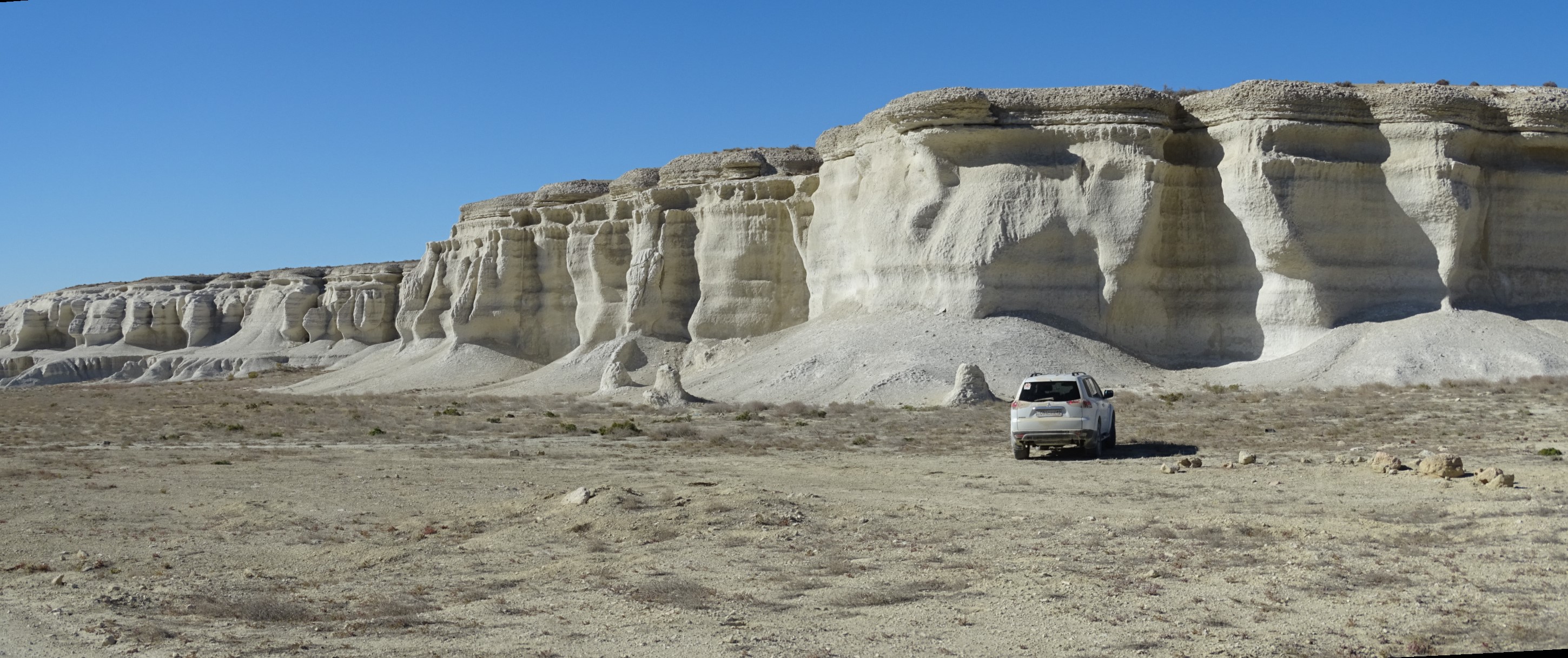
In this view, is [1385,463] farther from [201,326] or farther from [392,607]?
[201,326]

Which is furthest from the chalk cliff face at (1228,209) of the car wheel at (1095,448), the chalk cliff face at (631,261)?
the car wheel at (1095,448)

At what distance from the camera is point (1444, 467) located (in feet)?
46.5

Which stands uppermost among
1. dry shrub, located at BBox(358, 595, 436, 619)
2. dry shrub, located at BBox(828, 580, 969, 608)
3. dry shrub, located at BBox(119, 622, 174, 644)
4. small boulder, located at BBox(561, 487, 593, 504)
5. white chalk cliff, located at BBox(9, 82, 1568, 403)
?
white chalk cliff, located at BBox(9, 82, 1568, 403)

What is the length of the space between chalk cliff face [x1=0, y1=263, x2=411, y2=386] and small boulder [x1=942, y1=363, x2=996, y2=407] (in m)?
50.2

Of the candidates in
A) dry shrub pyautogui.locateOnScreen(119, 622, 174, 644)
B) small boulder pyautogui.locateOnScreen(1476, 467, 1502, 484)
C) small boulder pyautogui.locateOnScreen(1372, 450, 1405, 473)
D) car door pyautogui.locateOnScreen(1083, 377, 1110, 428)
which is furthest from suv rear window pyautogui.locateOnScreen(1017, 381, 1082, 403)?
dry shrub pyautogui.locateOnScreen(119, 622, 174, 644)

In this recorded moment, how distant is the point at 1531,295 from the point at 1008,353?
13.8 metres

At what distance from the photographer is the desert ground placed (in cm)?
782

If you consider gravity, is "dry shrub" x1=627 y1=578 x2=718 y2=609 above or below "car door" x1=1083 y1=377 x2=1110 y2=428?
below

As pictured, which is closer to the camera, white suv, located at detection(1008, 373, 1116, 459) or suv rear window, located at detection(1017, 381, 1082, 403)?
white suv, located at detection(1008, 373, 1116, 459)

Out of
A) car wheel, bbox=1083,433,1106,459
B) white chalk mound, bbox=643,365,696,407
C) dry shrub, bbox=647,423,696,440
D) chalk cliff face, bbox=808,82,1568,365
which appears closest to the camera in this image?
car wheel, bbox=1083,433,1106,459

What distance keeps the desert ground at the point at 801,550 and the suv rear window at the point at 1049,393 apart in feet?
2.87

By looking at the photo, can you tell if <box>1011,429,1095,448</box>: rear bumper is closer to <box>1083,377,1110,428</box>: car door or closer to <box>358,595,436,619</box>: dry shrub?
<box>1083,377,1110,428</box>: car door

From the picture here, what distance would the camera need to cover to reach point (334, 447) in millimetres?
22578

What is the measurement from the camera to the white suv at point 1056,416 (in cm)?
1772
